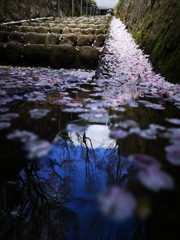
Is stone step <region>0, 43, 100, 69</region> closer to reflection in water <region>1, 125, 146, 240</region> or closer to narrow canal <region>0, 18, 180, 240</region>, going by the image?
narrow canal <region>0, 18, 180, 240</region>

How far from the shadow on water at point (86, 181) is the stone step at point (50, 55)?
9.35 feet

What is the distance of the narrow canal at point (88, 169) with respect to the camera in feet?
2.59

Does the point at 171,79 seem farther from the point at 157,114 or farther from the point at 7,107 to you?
the point at 7,107

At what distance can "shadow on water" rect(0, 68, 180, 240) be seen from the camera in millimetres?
781

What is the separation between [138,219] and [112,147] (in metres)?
0.66

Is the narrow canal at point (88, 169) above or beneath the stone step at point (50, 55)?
beneath

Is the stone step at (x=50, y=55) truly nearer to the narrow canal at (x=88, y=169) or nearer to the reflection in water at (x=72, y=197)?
the narrow canal at (x=88, y=169)

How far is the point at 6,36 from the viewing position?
5531 millimetres

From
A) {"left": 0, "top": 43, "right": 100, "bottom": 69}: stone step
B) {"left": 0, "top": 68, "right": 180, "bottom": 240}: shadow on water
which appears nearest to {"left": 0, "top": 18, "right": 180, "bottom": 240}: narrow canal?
{"left": 0, "top": 68, "right": 180, "bottom": 240}: shadow on water

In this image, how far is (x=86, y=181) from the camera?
3.44 ft

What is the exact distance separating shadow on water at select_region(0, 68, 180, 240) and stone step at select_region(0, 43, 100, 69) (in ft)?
9.35

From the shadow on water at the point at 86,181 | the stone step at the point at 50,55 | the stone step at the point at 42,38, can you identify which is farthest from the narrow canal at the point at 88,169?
the stone step at the point at 42,38

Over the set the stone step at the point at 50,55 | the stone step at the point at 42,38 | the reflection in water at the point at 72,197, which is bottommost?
the reflection in water at the point at 72,197

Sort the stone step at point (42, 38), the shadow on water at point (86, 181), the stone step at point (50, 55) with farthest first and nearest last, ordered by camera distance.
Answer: the stone step at point (42, 38) → the stone step at point (50, 55) → the shadow on water at point (86, 181)
